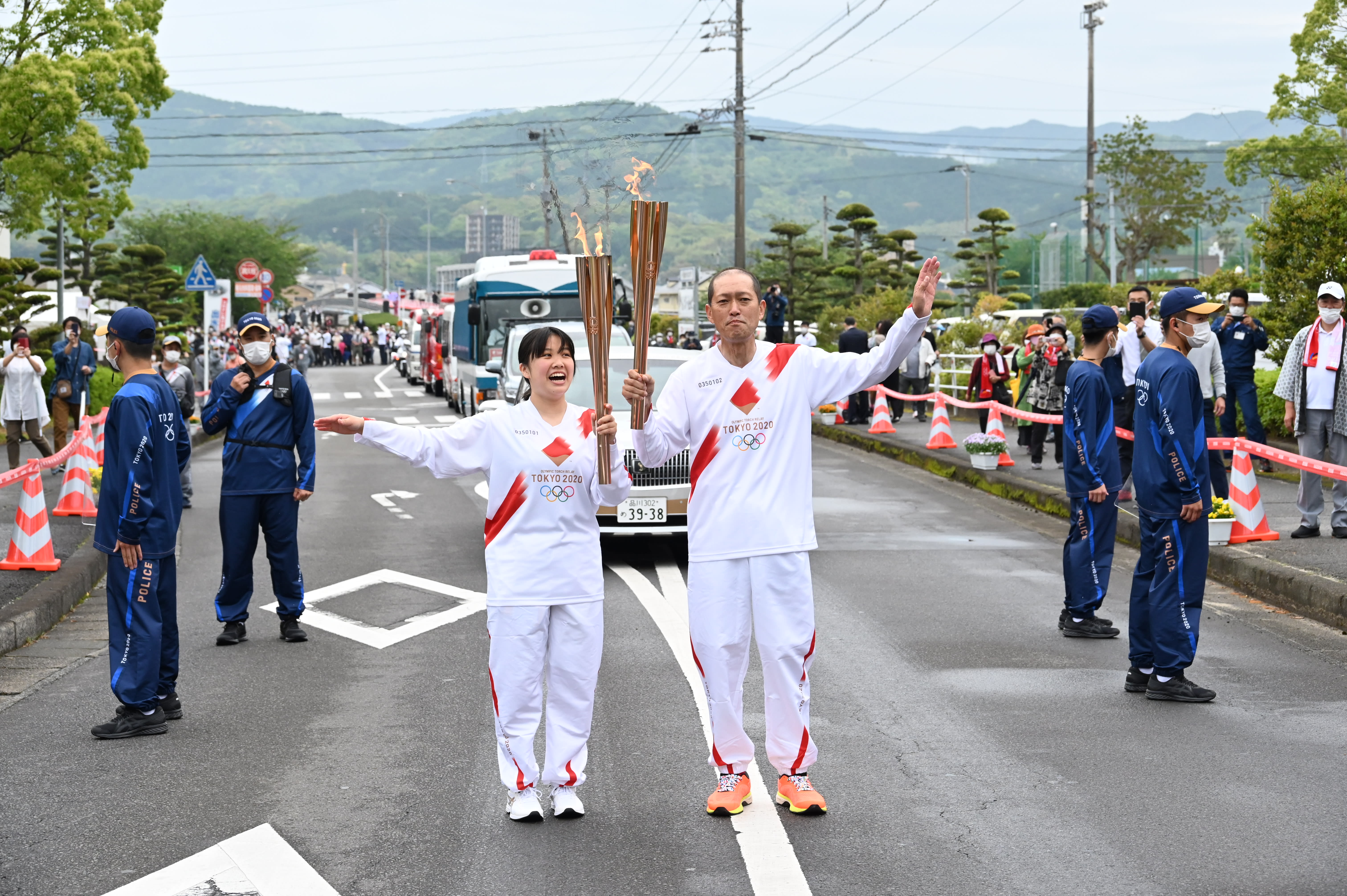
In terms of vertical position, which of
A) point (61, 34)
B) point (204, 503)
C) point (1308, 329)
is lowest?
point (204, 503)

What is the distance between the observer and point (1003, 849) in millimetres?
4828

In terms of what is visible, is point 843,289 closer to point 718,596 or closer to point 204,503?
point 204,503

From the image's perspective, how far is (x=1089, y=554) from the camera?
862cm

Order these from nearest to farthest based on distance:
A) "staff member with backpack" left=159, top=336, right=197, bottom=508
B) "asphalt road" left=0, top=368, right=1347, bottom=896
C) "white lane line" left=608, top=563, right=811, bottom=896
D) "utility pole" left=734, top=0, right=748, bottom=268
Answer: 1. "white lane line" left=608, top=563, right=811, bottom=896
2. "asphalt road" left=0, top=368, right=1347, bottom=896
3. "staff member with backpack" left=159, top=336, right=197, bottom=508
4. "utility pole" left=734, top=0, right=748, bottom=268

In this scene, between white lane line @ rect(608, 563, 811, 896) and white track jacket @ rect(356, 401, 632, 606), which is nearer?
white lane line @ rect(608, 563, 811, 896)

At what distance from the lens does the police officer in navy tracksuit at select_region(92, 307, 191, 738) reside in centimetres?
655

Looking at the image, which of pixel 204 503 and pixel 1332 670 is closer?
pixel 1332 670

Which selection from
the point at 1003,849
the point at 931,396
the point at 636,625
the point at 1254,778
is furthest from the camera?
the point at 931,396

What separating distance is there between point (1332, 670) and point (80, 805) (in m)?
6.29

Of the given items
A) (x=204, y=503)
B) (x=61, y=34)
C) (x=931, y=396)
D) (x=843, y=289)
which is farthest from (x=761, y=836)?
(x=843, y=289)

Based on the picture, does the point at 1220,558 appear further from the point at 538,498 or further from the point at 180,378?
the point at 180,378

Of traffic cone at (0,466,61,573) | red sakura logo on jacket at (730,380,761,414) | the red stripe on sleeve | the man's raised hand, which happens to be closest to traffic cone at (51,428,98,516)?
traffic cone at (0,466,61,573)

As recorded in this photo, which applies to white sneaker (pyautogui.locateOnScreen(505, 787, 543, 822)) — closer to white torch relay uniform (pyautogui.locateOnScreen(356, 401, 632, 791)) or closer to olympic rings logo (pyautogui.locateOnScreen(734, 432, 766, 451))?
white torch relay uniform (pyautogui.locateOnScreen(356, 401, 632, 791))

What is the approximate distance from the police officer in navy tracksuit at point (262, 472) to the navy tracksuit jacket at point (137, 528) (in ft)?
5.27
